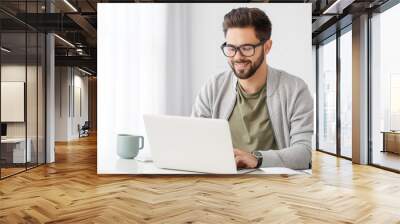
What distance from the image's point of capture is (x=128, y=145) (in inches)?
209

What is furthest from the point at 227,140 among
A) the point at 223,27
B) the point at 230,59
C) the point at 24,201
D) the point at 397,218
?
the point at 24,201

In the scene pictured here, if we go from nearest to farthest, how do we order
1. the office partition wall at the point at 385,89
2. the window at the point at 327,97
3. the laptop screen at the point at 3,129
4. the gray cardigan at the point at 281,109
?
the gray cardigan at the point at 281,109 < the laptop screen at the point at 3,129 < the office partition wall at the point at 385,89 < the window at the point at 327,97

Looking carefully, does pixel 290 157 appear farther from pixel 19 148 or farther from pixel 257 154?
pixel 19 148

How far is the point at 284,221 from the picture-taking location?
11.3ft

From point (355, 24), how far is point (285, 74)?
10.3 ft

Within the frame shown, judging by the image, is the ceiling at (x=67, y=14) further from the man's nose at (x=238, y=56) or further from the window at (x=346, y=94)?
the man's nose at (x=238, y=56)

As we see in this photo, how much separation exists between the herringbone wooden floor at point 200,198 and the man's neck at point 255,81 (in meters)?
1.17

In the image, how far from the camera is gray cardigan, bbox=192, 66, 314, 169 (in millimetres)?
4738

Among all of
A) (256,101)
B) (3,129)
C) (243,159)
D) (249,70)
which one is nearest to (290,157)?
(243,159)

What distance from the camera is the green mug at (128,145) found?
17.0 feet

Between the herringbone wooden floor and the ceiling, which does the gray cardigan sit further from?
the ceiling

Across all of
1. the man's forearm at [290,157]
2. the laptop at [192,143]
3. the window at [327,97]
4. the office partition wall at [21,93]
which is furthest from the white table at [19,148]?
the window at [327,97]

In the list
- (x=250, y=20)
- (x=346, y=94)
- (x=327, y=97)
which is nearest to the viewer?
(x=250, y=20)

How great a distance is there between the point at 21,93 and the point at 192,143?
10.4ft
